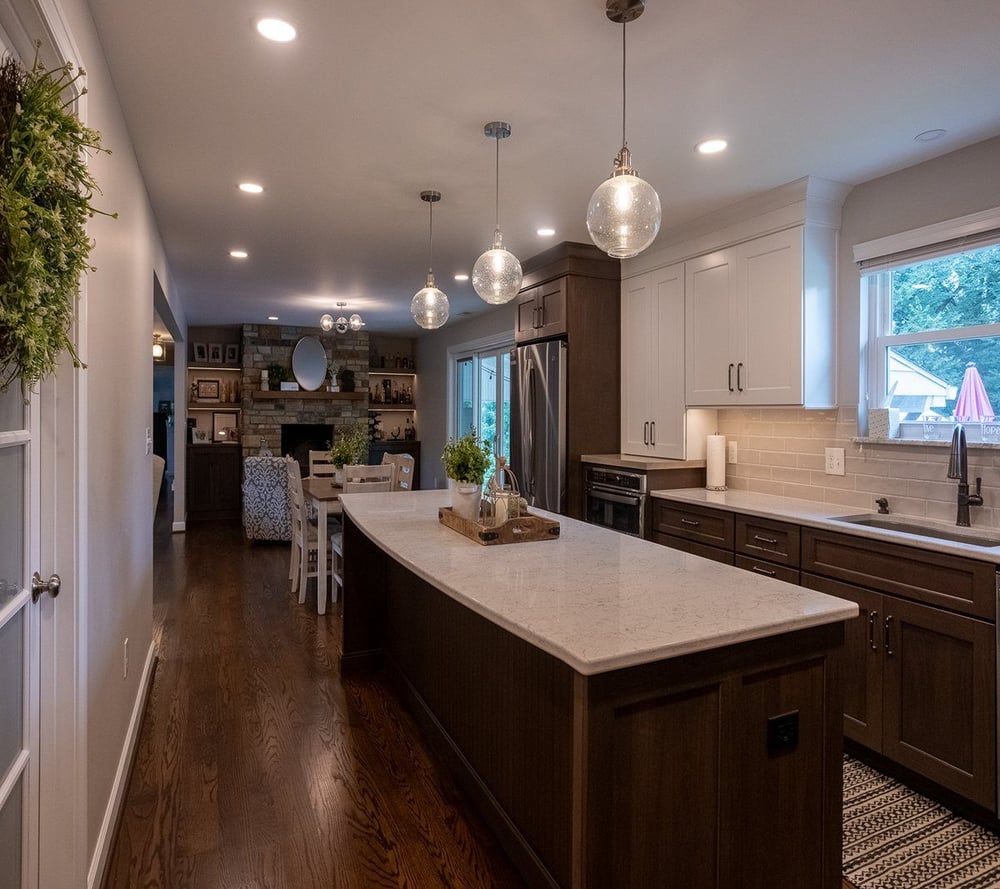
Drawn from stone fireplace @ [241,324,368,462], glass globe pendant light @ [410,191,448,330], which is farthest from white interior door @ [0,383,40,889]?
stone fireplace @ [241,324,368,462]

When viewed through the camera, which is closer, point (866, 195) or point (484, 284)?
point (484, 284)

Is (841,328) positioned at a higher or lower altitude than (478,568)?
higher

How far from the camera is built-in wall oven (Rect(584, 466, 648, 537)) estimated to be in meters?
3.85

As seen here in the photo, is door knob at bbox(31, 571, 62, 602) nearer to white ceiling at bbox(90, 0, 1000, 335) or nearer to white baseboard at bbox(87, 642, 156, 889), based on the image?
white baseboard at bbox(87, 642, 156, 889)

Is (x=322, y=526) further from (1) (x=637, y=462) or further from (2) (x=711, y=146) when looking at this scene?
(2) (x=711, y=146)

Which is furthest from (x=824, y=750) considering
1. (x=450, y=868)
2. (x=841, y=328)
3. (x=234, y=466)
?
(x=234, y=466)

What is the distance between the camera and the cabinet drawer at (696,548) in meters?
3.25

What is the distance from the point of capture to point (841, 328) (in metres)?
3.28

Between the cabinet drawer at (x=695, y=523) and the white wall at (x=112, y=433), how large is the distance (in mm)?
2749

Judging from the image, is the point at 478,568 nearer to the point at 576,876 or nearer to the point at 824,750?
the point at 576,876

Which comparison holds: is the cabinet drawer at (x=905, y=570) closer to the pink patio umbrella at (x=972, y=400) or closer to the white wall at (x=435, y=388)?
the pink patio umbrella at (x=972, y=400)

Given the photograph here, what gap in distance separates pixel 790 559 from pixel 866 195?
6.25ft

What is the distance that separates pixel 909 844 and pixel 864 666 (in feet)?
2.13

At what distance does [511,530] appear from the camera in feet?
7.70
